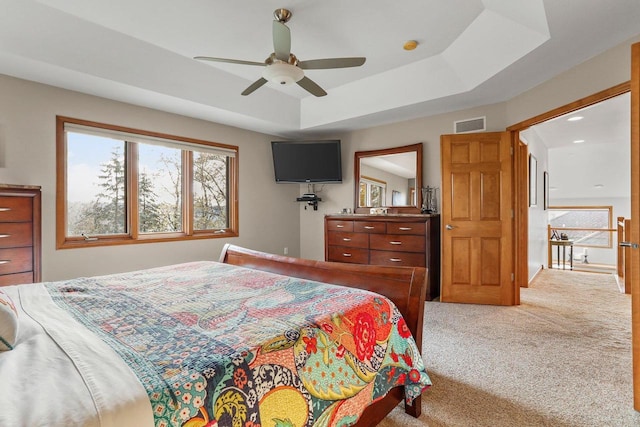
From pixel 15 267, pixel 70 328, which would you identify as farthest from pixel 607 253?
pixel 15 267

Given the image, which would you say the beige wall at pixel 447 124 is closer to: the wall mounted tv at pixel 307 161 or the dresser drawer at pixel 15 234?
the wall mounted tv at pixel 307 161

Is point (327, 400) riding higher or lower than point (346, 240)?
lower

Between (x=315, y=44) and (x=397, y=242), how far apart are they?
8.09 feet

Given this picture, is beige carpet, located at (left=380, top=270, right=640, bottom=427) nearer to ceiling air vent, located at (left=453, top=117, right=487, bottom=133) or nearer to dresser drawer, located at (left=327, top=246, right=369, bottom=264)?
dresser drawer, located at (left=327, top=246, right=369, bottom=264)

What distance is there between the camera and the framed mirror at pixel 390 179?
438 cm

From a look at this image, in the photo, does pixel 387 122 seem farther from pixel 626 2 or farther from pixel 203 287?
pixel 203 287

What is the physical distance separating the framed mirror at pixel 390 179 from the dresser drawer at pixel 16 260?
386cm

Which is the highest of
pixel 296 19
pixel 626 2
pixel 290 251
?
pixel 296 19

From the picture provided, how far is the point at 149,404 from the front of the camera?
697 millimetres

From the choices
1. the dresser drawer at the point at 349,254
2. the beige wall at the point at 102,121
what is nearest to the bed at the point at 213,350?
the beige wall at the point at 102,121

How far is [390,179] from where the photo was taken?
465 centimetres

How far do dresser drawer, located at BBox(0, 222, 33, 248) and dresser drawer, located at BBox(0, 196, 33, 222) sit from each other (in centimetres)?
4

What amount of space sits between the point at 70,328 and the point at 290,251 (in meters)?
4.41

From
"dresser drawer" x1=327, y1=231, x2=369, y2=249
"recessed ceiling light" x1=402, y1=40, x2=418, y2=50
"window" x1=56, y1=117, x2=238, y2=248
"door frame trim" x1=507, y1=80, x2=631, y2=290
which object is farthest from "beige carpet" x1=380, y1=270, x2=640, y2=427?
"window" x1=56, y1=117, x2=238, y2=248
